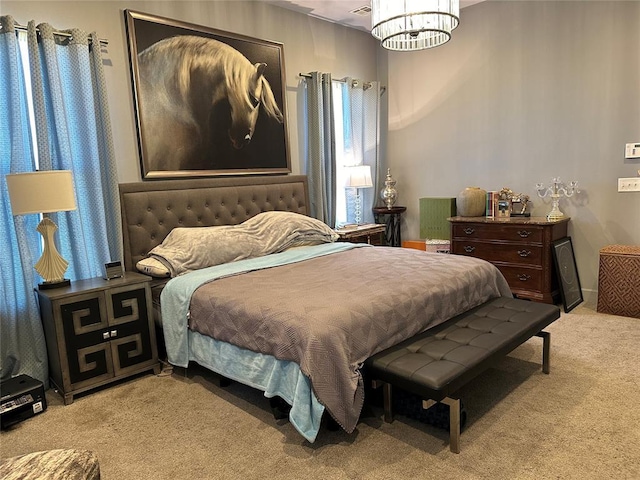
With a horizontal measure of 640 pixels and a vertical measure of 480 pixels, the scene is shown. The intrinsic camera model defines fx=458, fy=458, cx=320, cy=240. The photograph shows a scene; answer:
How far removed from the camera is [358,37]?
5.15 m

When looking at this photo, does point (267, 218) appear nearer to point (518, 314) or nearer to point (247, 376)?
point (247, 376)

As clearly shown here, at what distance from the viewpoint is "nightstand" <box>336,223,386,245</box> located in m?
4.52

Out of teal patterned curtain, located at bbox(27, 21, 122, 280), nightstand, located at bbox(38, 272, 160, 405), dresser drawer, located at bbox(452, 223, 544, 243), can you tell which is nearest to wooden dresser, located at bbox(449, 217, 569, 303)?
dresser drawer, located at bbox(452, 223, 544, 243)

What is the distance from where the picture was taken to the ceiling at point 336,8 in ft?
14.0

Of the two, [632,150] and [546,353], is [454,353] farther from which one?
[632,150]

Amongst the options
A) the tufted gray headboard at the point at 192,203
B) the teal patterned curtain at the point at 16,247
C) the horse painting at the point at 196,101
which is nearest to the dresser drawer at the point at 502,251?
the tufted gray headboard at the point at 192,203

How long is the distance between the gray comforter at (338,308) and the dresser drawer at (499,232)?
1046 millimetres

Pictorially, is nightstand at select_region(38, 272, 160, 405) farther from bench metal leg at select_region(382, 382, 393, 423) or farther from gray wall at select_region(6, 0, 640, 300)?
bench metal leg at select_region(382, 382, 393, 423)

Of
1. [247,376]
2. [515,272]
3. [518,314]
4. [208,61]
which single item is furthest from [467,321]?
[208,61]

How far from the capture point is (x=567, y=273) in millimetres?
4062

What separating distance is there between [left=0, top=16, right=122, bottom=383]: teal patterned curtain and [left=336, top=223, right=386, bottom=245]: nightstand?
2102mm

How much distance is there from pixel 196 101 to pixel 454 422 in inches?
119

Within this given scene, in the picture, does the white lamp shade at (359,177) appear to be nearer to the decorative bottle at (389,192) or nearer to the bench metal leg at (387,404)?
the decorative bottle at (389,192)

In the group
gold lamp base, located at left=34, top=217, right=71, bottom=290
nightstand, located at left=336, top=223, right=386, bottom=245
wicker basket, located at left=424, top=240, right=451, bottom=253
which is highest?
gold lamp base, located at left=34, top=217, right=71, bottom=290
